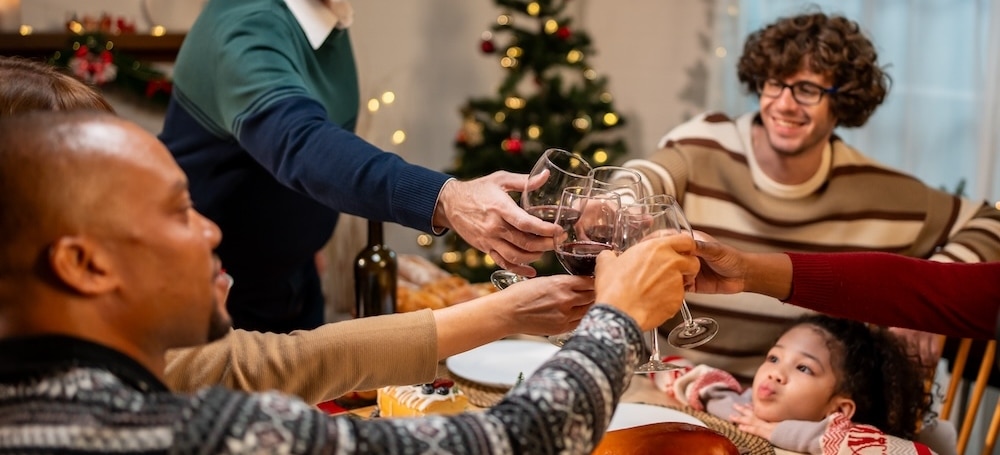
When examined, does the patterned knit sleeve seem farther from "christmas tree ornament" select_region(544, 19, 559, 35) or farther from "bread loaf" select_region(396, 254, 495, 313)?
"christmas tree ornament" select_region(544, 19, 559, 35)

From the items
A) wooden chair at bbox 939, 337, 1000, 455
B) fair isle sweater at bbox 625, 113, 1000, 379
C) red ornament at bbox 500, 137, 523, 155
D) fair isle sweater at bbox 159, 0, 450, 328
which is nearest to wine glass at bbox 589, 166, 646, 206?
fair isle sweater at bbox 159, 0, 450, 328

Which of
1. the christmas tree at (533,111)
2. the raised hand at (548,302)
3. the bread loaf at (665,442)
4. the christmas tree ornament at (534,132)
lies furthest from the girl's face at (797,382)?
the christmas tree ornament at (534,132)

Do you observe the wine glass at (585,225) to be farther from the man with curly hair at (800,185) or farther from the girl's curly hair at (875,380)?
the man with curly hair at (800,185)

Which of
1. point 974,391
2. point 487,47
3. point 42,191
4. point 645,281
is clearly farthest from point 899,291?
point 487,47

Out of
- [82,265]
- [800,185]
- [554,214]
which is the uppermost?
[82,265]

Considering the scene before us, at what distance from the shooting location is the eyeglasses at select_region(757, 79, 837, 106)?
2473 millimetres

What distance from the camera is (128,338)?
2.91 ft

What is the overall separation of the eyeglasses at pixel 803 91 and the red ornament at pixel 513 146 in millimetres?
1651

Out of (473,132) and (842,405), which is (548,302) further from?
(473,132)

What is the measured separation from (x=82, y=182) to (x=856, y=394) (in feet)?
4.74

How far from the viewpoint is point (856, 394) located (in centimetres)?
182

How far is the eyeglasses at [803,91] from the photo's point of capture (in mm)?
2473

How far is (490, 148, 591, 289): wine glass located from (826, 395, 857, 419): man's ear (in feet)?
2.30

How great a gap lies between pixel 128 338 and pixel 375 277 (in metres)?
1.17
